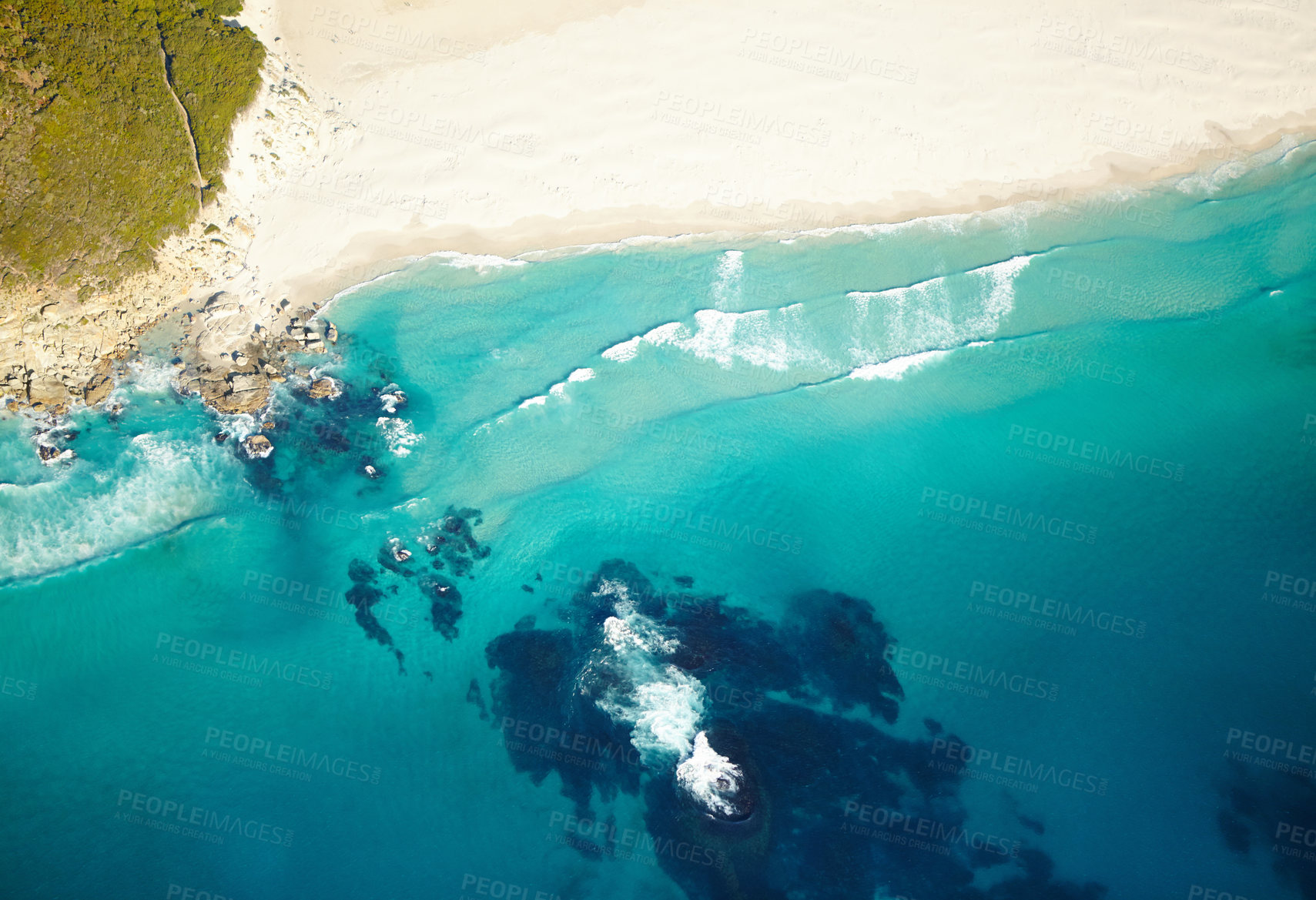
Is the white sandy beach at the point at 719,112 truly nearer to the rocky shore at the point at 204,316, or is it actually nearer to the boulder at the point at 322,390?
the rocky shore at the point at 204,316

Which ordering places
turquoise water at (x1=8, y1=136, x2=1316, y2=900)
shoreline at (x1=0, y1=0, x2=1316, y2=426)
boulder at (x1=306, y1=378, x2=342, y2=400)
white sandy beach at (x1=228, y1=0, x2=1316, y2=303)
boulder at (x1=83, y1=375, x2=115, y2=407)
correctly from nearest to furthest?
turquoise water at (x1=8, y1=136, x2=1316, y2=900)
boulder at (x1=83, y1=375, x2=115, y2=407)
boulder at (x1=306, y1=378, x2=342, y2=400)
shoreline at (x1=0, y1=0, x2=1316, y2=426)
white sandy beach at (x1=228, y1=0, x2=1316, y2=303)

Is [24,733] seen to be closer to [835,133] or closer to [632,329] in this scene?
[632,329]

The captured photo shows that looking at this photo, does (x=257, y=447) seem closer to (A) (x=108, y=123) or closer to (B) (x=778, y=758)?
(A) (x=108, y=123)

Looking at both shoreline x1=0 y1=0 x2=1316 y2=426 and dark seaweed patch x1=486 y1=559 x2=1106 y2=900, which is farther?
shoreline x1=0 y1=0 x2=1316 y2=426

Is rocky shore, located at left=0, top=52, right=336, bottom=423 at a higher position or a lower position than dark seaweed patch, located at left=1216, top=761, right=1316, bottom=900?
higher

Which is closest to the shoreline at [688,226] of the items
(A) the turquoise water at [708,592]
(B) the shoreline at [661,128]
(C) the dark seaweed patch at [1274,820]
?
(B) the shoreline at [661,128]

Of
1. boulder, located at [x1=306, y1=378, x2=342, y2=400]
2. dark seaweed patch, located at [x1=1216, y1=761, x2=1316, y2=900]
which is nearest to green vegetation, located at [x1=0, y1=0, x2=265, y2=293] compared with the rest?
boulder, located at [x1=306, y1=378, x2=342, y2=400]

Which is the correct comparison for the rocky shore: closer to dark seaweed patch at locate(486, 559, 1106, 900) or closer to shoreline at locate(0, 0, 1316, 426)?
shoreline at locate(0, 0, 1316, 426)

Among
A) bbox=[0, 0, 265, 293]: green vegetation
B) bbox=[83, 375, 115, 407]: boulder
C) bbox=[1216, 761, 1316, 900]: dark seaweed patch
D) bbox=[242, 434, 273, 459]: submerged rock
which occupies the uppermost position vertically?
bbox=[0, 0, 265, 293]: green vegetation
